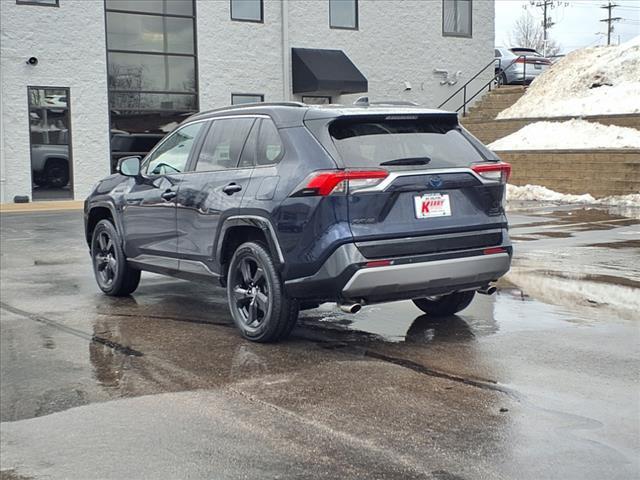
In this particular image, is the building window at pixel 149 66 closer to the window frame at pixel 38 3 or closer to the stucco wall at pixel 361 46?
the stucco wall at pixel 361 46

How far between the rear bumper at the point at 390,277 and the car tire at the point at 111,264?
2.88 meters

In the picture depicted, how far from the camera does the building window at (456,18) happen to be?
30312mm

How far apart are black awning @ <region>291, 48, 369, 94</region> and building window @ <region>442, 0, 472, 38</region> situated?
16.0ft

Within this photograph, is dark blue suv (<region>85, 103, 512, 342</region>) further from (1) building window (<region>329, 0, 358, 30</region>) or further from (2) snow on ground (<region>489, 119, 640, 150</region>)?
(1) building window (<region>329, 0, 358, 30</region>)

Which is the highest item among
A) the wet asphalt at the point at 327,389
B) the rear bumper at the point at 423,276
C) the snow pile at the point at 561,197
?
the rear bumper at the point at 423,276

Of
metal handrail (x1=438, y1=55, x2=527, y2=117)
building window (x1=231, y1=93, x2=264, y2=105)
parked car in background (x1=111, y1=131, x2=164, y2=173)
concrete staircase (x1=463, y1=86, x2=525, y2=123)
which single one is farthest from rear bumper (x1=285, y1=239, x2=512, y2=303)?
metal handrail (x1=438, y1=55, x2=527, y2=117)

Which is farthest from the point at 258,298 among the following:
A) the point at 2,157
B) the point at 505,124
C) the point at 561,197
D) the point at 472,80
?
the point at 472,80

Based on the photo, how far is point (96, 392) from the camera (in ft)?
17.5

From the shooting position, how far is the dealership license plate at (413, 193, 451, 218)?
20.4 feet

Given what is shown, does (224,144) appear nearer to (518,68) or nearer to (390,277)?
(390,277)

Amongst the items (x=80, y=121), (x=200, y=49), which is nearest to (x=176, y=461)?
(x=80, y=121)

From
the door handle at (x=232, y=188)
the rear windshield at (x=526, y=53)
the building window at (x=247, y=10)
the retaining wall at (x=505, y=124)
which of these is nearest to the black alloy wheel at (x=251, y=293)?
the door handle at (x=232, y=188)

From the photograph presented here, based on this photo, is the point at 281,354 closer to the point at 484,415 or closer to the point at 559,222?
the point at 484,415

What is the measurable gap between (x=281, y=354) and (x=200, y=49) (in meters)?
20.4
